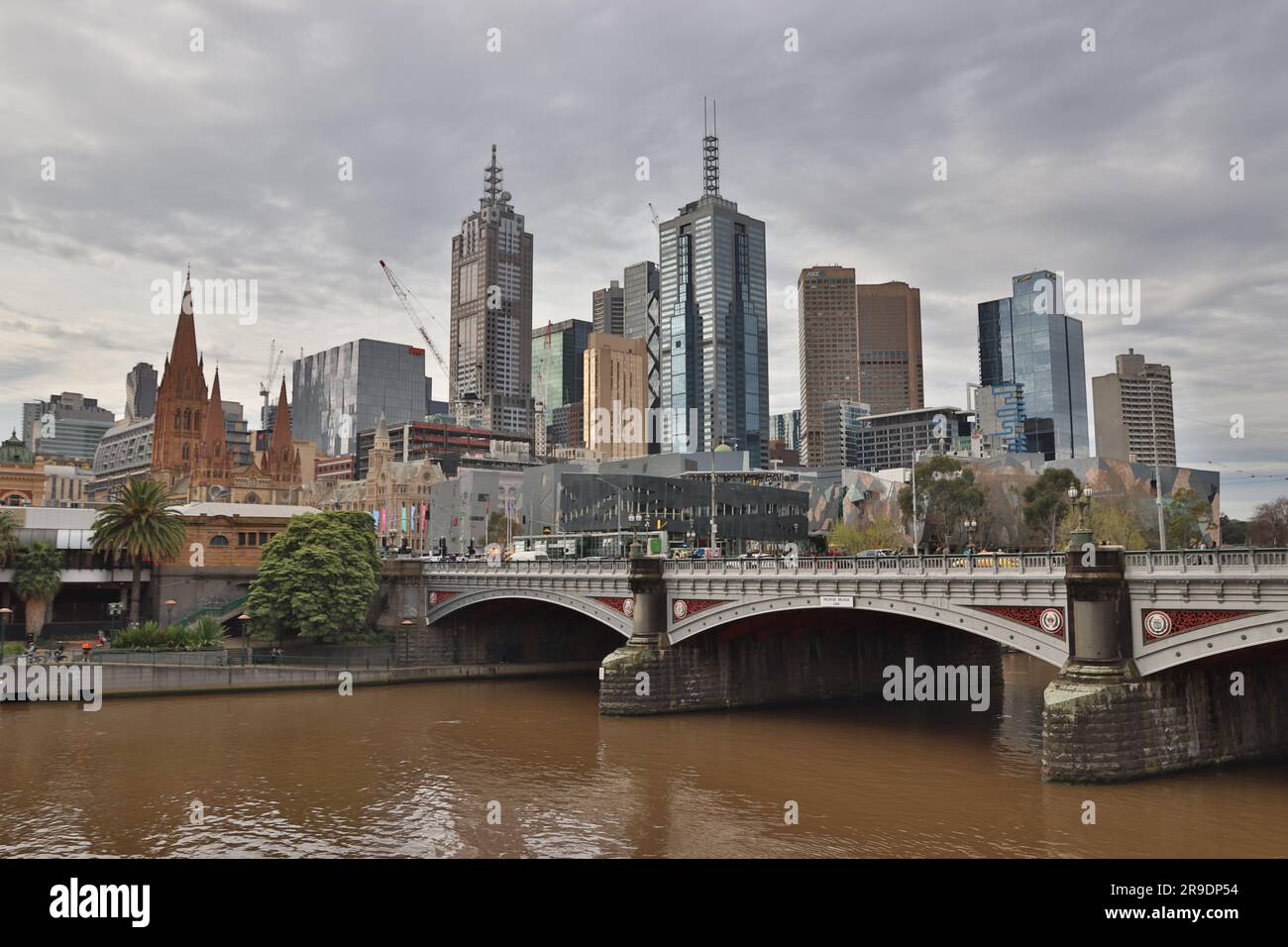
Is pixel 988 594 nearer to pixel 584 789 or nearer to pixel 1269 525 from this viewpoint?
pixel 584 789

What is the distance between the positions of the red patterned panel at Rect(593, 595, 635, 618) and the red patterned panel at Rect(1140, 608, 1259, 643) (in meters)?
28.2

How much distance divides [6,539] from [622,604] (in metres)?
47.7

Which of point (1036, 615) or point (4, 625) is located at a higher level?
point (1036, 615)

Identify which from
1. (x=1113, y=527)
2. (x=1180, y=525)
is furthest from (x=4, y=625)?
(x=1180, y=525)

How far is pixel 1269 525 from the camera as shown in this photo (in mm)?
137000

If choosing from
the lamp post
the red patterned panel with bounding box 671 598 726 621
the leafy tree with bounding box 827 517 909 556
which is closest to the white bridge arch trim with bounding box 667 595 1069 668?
the red patterned panel with bounding box 671 598 726 621

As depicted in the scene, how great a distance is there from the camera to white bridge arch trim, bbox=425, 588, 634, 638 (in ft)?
191

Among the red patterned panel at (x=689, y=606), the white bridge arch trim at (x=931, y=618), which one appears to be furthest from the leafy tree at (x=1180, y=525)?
Result: the white bridge arch trim at (x=931, y=618)

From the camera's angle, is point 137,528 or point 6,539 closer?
Answer: point 6,539

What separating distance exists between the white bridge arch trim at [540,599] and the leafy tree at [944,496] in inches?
2585

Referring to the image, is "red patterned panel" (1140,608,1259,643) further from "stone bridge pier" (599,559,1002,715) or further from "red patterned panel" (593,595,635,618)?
"red patterned panel" (593,595,635,618)

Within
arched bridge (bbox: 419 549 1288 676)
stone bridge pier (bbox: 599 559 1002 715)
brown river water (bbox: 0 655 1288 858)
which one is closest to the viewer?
brown river water (bbox: 0 655 1288 858)

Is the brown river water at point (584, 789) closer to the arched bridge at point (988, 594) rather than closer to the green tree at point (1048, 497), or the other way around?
the arched bridge at point (988, 594)
